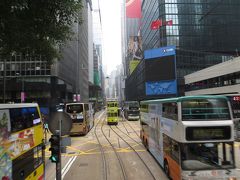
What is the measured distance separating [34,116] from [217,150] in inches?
238

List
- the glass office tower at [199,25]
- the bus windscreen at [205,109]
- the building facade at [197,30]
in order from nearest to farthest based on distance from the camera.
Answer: the bus windscreen at [205,109], the building facade at [197,30], the glass office tower at [199,25]

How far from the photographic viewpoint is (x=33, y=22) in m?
9.59

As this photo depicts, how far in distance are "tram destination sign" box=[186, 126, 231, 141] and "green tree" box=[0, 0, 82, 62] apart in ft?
19.9

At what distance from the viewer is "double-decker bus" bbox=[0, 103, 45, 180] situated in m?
6.42

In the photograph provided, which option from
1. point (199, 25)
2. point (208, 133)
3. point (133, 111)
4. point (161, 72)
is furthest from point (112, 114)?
point (199, 25)

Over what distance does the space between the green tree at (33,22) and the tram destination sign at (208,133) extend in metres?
6.06

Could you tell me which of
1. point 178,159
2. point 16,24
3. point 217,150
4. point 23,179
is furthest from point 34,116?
point 217,150

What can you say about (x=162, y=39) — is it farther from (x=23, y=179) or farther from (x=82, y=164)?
(x=23, y=179)

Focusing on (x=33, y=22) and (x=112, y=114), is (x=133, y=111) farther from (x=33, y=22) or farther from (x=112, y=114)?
(x=33, y=22)

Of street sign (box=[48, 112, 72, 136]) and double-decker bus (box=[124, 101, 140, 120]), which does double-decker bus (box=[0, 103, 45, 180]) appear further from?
double-decker bus (box=[124, 101, 140, 120])

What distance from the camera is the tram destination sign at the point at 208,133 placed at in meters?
8.66

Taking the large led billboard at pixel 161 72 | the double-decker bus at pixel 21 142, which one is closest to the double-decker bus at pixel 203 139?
the double-decker bus at pixel 21 142

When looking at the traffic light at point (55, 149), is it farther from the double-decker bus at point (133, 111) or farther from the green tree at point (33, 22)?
the double-decker bus at point (133, 111)

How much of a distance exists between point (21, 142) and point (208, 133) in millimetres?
5626
